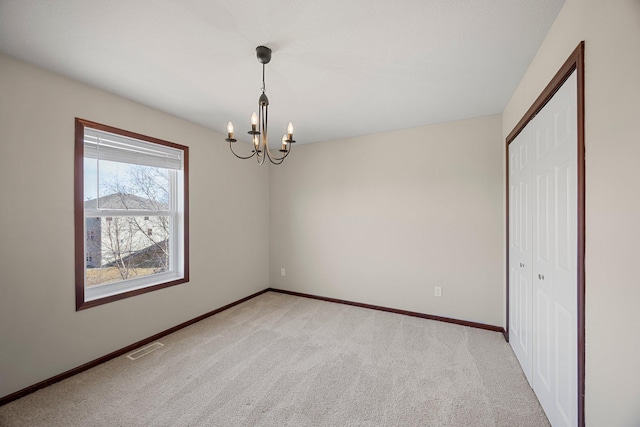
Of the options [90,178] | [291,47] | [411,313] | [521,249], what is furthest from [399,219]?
[90,178]

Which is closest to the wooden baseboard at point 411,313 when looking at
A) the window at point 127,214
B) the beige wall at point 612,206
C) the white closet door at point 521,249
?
the white closet door at point 521,249

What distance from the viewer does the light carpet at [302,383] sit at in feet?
5.52

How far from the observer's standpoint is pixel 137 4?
136cm

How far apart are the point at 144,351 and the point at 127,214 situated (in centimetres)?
134

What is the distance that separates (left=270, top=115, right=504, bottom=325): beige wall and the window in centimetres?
162

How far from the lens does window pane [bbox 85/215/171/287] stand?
2367 mm

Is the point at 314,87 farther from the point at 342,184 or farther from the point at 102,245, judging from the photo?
the point at 102,245

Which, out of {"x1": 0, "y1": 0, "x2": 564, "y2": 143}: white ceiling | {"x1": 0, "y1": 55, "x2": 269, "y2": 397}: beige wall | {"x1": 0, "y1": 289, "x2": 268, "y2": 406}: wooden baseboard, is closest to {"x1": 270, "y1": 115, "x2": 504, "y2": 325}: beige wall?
{"x1": 0, "y1": 0, "x2": 564, "y2": 143}: white ceiling

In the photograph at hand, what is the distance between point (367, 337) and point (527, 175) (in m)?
2.11

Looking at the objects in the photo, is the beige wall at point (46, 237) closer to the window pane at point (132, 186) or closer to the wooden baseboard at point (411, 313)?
the window pane at point (132, 186)

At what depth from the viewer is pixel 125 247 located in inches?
103

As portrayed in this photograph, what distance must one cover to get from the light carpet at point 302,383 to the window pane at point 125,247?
781 mm

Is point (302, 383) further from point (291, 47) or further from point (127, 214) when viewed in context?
point (291, 47)

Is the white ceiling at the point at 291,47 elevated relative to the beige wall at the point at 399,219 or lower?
elevated
